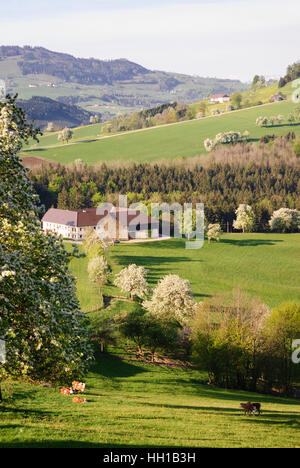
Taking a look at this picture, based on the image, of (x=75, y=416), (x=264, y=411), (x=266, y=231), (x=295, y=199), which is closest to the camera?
(x=75, y=416)

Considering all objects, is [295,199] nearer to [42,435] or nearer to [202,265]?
[202,265]

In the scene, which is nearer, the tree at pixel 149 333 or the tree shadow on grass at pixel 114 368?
the tree shadow on grass at pixel 114 368

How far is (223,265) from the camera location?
11106 cm

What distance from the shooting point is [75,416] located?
74.9ft

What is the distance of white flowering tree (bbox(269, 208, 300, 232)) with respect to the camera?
149000 millimetres

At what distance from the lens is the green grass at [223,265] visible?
3600 inches

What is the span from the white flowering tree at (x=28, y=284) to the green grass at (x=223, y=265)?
61.2 meters

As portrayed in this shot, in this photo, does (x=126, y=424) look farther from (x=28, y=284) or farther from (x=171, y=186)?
(x=171, y=186)

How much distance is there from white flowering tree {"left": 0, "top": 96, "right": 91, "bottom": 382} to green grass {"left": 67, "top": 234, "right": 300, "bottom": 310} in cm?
6116

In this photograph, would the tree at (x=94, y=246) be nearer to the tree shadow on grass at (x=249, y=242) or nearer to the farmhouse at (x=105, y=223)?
the farmhouse at (x=105, y=223)

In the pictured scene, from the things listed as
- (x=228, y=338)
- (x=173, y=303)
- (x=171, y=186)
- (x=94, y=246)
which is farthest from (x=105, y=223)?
(x=228, y=338)

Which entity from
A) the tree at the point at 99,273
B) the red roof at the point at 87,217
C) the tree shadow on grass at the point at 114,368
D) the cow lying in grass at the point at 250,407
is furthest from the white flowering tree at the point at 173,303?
the red roof at the point at 87,217

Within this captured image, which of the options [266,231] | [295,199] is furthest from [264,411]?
[295,199]
